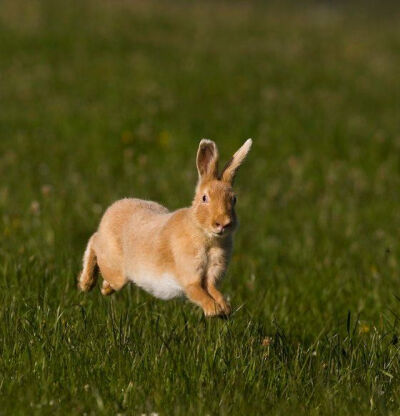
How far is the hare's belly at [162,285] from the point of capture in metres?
4.11

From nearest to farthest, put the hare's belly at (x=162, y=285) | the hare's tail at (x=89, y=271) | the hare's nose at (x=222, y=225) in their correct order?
the hare's nose at (x=222, y=225) < the hare's belly at (x=162, y=285) < the hare's tail at (x=89, y=271)

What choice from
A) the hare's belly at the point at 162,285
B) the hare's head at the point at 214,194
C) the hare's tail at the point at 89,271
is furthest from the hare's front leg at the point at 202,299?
the hare's tail at the point at 89,271

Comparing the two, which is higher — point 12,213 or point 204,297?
point 204,297

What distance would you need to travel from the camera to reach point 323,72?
65.6 feet

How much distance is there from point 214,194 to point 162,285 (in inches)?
22.1

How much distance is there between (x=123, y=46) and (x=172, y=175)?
410 inches

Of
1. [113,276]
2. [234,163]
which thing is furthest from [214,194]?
[113,276]

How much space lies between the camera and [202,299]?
3.89 m

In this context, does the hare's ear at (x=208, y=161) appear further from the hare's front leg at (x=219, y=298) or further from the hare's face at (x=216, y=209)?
the hare's front leg at (x=219, y=298)

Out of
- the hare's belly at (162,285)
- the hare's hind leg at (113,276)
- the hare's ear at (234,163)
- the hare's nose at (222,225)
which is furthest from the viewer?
the hare's hind leg at (113,276)

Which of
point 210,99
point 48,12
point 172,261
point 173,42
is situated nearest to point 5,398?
point 172,261

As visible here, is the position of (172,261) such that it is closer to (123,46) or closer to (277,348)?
(277,348)

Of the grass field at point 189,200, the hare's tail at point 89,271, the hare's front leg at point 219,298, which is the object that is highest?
the hare's front leg at point 219,298

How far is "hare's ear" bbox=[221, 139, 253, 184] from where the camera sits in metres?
3.99
